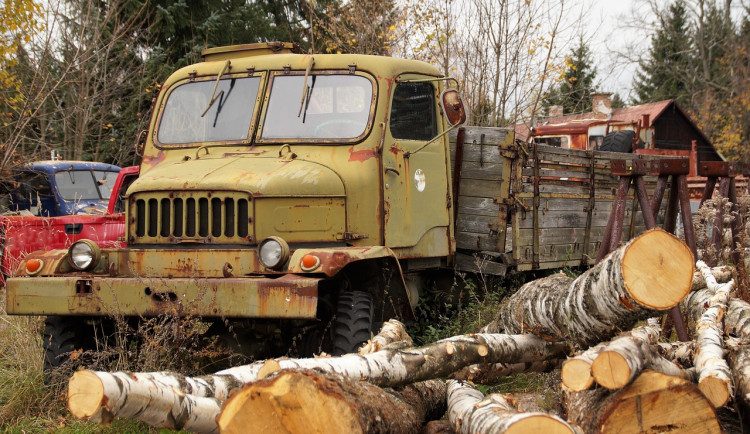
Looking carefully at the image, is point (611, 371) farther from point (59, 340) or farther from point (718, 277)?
point (59, 340)

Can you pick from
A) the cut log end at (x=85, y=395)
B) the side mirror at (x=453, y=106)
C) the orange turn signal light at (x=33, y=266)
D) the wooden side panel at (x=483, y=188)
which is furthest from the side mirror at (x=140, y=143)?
the cut log end at (x=85, y=395)

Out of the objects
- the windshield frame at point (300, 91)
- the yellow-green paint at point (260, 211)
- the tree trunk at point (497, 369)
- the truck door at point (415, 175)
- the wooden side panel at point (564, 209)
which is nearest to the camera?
the tree trunk at point (497, 369)

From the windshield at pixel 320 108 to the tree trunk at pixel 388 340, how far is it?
201 cm

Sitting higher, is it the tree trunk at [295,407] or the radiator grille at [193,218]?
the radiator grille at [193,218]

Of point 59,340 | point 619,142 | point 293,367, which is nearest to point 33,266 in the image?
point 59,340

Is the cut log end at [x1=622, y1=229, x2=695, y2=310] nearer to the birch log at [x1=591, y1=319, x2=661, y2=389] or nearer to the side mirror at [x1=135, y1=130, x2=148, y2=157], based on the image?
the birch log at [x1=591, y1=319, x2=661, y2=389]

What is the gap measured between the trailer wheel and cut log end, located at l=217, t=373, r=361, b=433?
120 inches

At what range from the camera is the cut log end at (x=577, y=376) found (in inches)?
130

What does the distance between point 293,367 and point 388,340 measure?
146 centimetres

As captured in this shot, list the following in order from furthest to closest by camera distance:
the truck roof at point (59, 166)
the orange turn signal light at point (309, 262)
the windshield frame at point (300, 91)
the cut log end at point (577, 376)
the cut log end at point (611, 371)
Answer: the truck roof at point (59, 166) < the windshield frame at point (300, 91) < the orange turn signal light at point (309, 262) < the cut log end at point (577, 376) < the cut log end at point (611, 371)

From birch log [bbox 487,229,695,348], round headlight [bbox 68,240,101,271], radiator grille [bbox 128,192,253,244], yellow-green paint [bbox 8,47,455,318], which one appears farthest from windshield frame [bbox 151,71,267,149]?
birch log [bbox 487,229,695,348]

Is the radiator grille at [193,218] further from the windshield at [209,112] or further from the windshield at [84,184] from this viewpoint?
the windshield at [84,184]

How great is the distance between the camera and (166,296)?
16.5 ft

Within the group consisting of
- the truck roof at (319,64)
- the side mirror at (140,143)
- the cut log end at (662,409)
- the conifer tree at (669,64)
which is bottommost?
the cut log end at (662,409)
